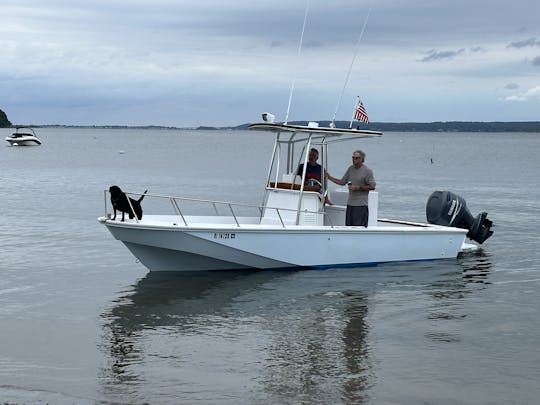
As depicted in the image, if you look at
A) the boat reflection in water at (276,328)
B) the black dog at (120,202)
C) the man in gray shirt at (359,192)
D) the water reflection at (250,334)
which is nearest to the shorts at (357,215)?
the man in gray shirt at (359,192)

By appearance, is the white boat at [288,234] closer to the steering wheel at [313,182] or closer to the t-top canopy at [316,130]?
the t-top canopy at [316,130]

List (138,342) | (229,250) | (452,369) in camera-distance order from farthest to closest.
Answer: (229,250), (138,342), (452,369)

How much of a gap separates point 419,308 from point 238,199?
21930 millimetres

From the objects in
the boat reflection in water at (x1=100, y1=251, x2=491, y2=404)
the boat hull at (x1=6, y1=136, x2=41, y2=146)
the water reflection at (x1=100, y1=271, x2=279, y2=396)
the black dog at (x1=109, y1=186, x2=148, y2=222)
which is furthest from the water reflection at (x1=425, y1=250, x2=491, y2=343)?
the boat hull at (x1=6, y1=136, x2=41, y2=146)

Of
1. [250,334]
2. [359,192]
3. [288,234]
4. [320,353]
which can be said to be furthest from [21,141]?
[320,353]

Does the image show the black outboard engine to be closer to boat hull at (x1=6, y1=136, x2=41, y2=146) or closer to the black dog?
the black dog

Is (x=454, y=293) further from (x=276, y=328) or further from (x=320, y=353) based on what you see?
(x=320, y=353)

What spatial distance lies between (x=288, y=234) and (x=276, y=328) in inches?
144

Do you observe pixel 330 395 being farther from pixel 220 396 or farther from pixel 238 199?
pixel 238 199

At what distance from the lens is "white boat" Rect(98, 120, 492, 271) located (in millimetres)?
14922

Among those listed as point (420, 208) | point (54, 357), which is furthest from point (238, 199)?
point (54, 357)

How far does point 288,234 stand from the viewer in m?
15.6

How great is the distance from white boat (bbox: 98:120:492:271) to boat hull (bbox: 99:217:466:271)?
0.02m

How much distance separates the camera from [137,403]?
28.5 ft
